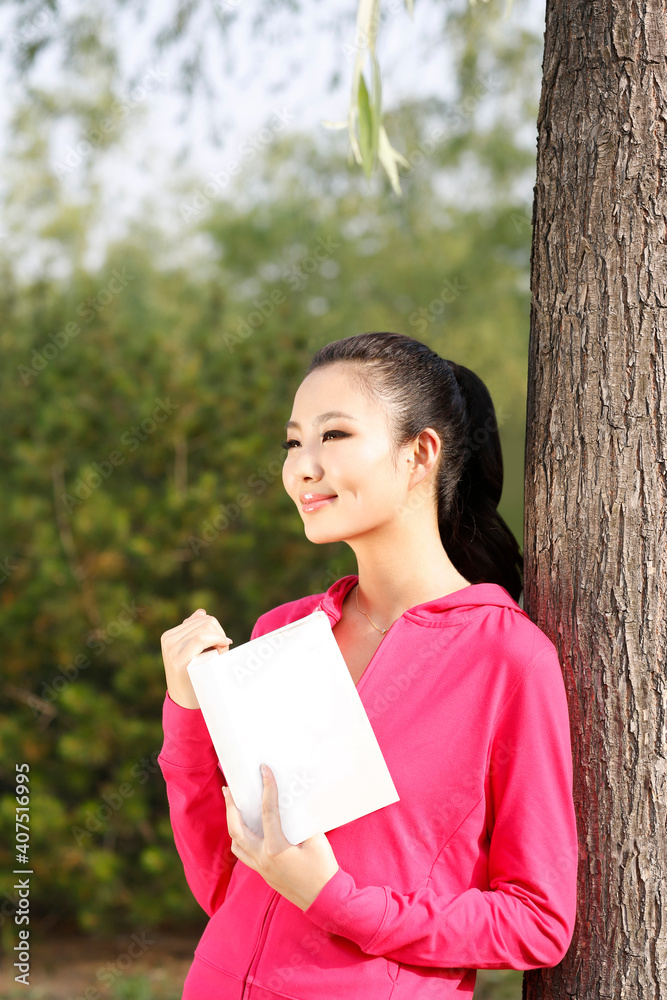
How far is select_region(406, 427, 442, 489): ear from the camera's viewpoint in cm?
151

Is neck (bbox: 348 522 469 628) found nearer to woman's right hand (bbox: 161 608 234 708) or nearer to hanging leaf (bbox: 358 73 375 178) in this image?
woman's right hand (bbox: 161 608 234 708)

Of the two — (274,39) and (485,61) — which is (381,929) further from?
(485,61)

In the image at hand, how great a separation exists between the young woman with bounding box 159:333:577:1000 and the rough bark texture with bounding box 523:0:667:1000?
12 cm

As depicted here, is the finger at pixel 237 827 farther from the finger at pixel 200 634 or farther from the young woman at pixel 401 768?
the finger at pixel 200 634

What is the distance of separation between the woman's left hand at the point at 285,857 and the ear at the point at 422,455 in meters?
0.54

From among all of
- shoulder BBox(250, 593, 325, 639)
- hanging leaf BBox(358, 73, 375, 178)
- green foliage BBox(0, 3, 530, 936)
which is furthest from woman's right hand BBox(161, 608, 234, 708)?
green foliage BBox(0, 3, 530, 936)

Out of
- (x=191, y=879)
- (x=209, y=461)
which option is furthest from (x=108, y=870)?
(x=191, y=879)

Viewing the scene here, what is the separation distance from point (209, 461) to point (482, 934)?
130 inches

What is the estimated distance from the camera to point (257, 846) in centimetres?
126

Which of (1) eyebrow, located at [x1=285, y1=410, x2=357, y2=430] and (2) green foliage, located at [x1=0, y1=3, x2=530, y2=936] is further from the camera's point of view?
(2) green foliage, located at [x1=0, y1=3, x2=530, y2=936]

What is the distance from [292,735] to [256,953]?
1.06ft

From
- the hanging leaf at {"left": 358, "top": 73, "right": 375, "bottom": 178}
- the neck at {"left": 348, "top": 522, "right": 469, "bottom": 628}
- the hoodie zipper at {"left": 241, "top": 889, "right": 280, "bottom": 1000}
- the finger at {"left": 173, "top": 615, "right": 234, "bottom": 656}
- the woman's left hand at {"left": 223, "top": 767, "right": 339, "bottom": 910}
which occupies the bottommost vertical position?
the hoodie zipper at {"left": 241, "top": 889, "right": 280, "bottom": 1000}

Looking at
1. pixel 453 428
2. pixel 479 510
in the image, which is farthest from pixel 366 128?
pixel 479 510

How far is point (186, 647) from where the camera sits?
4.47 ft
